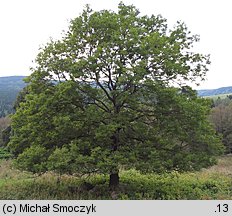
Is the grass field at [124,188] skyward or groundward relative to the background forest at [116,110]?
groundward

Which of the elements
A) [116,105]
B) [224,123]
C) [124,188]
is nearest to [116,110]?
[116,105]

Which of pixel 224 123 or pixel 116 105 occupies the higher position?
pixel 116 105

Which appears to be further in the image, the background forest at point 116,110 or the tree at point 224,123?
the tree at point 224,123

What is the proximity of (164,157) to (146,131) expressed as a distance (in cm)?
144

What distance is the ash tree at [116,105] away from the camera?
12922 millimetres

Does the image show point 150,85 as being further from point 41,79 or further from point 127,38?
point 41,79

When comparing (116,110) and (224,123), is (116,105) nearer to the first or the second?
(116,110)

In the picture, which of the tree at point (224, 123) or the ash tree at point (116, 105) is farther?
the tree at point (224, 123)

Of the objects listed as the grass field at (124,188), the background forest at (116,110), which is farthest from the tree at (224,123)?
the background forest at (116,110)

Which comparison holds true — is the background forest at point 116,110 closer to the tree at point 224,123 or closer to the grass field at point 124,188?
the grass field at point 124,188

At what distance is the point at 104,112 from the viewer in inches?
543

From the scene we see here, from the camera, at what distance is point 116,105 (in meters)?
14.1

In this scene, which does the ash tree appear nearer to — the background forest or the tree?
the background forest

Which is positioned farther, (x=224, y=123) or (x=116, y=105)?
(x=224, y=123)
